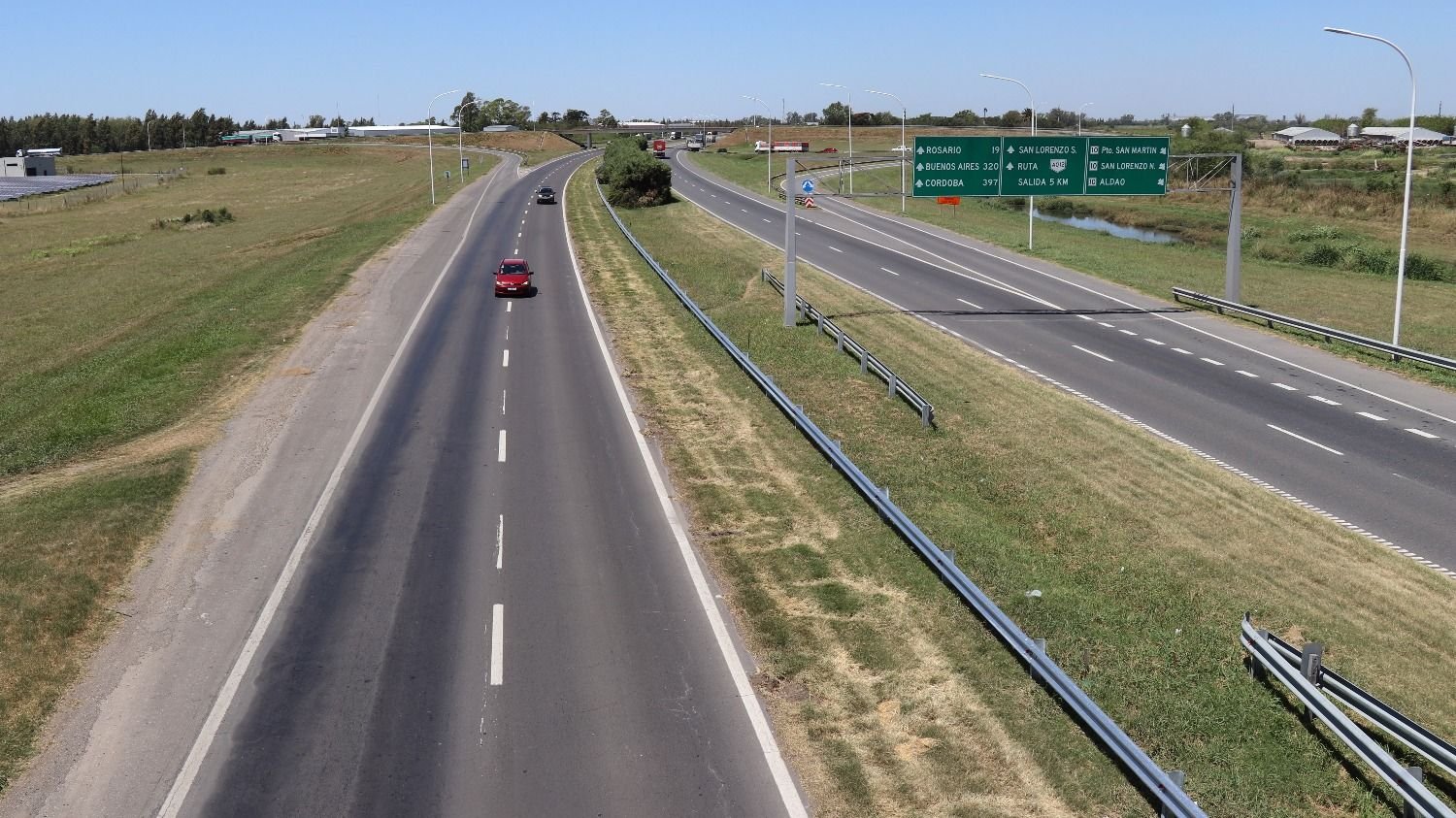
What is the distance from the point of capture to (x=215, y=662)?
51.5 feet

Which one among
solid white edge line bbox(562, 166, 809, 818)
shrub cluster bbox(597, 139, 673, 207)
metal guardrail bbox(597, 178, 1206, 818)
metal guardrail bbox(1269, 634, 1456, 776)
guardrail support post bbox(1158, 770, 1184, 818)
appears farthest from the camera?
shrub cluster bbox(597, 139, 673, 207)

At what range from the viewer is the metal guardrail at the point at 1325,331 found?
33031mm

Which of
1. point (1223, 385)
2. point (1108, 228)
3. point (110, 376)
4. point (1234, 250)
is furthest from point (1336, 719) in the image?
point (1108, 228)

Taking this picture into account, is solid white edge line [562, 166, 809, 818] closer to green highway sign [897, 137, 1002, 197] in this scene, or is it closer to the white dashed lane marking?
the white dashed lane marking

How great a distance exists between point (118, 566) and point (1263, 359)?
31.8 meters

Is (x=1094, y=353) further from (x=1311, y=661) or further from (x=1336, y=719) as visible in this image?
(x=1336, y=719)

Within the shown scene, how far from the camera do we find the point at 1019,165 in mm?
43688

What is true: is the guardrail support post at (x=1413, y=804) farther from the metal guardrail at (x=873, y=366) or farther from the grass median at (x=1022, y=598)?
the metal guardrail at (x=873, y=366)

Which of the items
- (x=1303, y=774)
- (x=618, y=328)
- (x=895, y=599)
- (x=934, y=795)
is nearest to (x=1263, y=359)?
(x=618, y=328)

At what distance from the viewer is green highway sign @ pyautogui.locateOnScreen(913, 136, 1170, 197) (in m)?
43.5

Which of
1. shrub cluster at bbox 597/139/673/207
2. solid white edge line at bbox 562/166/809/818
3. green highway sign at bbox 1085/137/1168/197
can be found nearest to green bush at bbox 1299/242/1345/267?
green highway sign at bbox 1085/137/1168/197

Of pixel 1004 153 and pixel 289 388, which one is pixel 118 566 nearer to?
pixel 289 388

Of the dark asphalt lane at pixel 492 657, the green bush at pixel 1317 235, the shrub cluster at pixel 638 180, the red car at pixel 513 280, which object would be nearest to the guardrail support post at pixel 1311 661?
the dark asphalt lane at pixel 492 657

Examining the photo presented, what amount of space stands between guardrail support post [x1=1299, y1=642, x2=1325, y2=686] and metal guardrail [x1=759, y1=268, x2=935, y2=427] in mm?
13768
